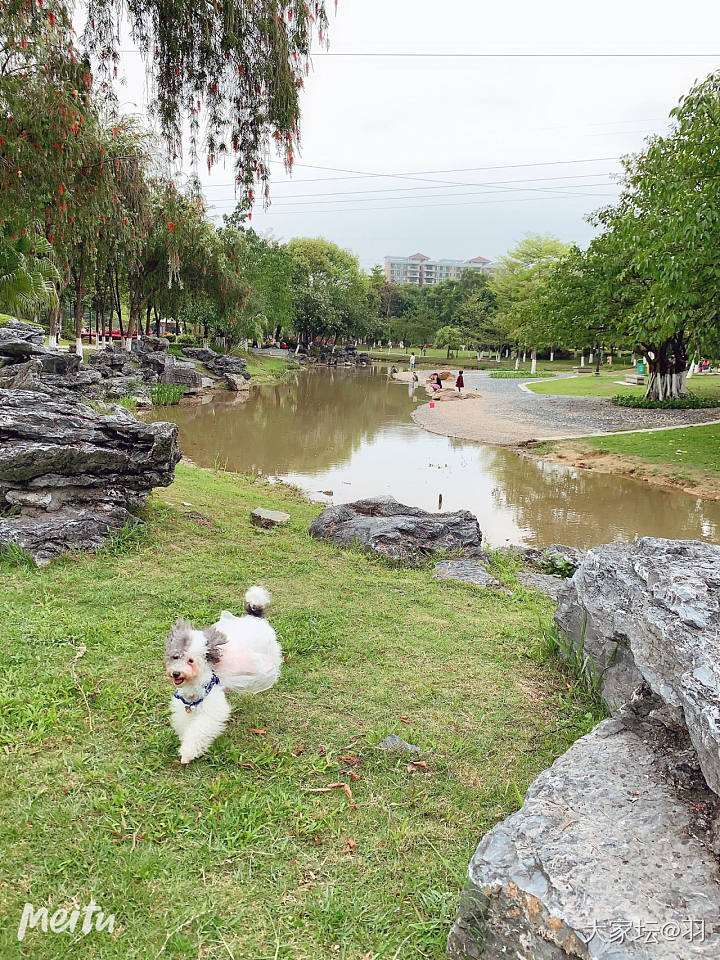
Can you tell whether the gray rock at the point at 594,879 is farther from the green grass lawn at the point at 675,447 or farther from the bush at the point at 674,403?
the bush at the point at 674,403

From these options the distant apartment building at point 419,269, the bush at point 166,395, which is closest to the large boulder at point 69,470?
the bush at point 166,395

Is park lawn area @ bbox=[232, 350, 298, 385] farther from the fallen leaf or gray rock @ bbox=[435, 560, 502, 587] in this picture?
the fallen leaf

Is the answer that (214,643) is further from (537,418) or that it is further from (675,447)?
(537,418)

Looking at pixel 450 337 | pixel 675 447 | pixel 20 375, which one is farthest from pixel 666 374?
pixel 450 337

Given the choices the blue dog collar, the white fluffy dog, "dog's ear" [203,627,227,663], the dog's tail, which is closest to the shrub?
the dog's tail

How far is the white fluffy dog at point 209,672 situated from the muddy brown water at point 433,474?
6.86 m

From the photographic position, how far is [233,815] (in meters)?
2.98

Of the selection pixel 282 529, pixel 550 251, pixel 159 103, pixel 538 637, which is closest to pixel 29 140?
pixel 159 103

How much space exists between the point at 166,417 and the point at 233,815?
19412 mm

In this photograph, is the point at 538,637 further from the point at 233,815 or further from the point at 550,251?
the point at 550,251

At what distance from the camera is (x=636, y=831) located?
2.31 meters

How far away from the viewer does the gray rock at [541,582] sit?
656 cm

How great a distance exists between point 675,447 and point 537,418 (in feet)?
24.1

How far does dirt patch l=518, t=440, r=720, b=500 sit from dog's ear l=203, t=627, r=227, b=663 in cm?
1208
